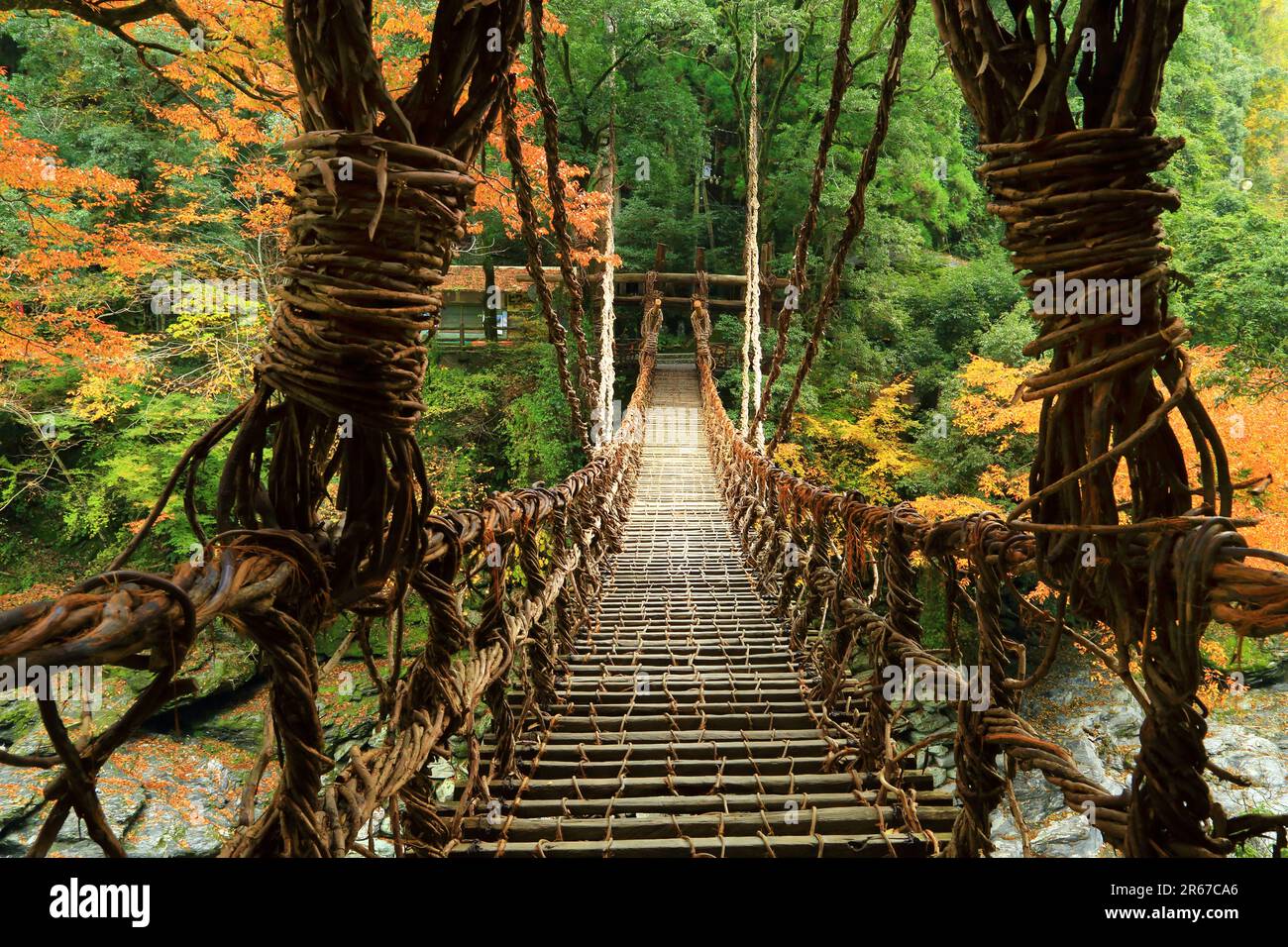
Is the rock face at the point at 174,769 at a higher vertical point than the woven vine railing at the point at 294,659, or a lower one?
lower

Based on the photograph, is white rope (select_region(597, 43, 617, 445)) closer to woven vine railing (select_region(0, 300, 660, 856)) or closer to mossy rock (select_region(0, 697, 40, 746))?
woven vine railing (select_region(0, 300, 660, 856))

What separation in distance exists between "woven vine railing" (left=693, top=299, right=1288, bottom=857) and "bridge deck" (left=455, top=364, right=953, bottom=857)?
11 centimetres

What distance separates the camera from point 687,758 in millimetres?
1867

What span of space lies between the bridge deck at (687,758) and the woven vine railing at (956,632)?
0.11m

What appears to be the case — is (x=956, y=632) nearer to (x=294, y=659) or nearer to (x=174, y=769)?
(x=294, y=659)

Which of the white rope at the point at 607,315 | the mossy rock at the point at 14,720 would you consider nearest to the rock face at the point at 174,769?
the mossy rock at the point at 14,720

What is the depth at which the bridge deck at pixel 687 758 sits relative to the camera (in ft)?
4.68

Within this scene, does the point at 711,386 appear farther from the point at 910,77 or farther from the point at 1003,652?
the point at 1003,652

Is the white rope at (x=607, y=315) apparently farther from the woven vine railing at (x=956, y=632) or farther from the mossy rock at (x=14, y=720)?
the mossy rock at (x=14, y=720)

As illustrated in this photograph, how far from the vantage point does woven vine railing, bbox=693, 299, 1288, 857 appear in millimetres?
641

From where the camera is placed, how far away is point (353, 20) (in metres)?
0.71

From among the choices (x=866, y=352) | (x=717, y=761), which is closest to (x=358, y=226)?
(x=717, y=761)

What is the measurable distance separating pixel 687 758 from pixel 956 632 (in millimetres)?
952

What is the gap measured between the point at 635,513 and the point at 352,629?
5269mm
